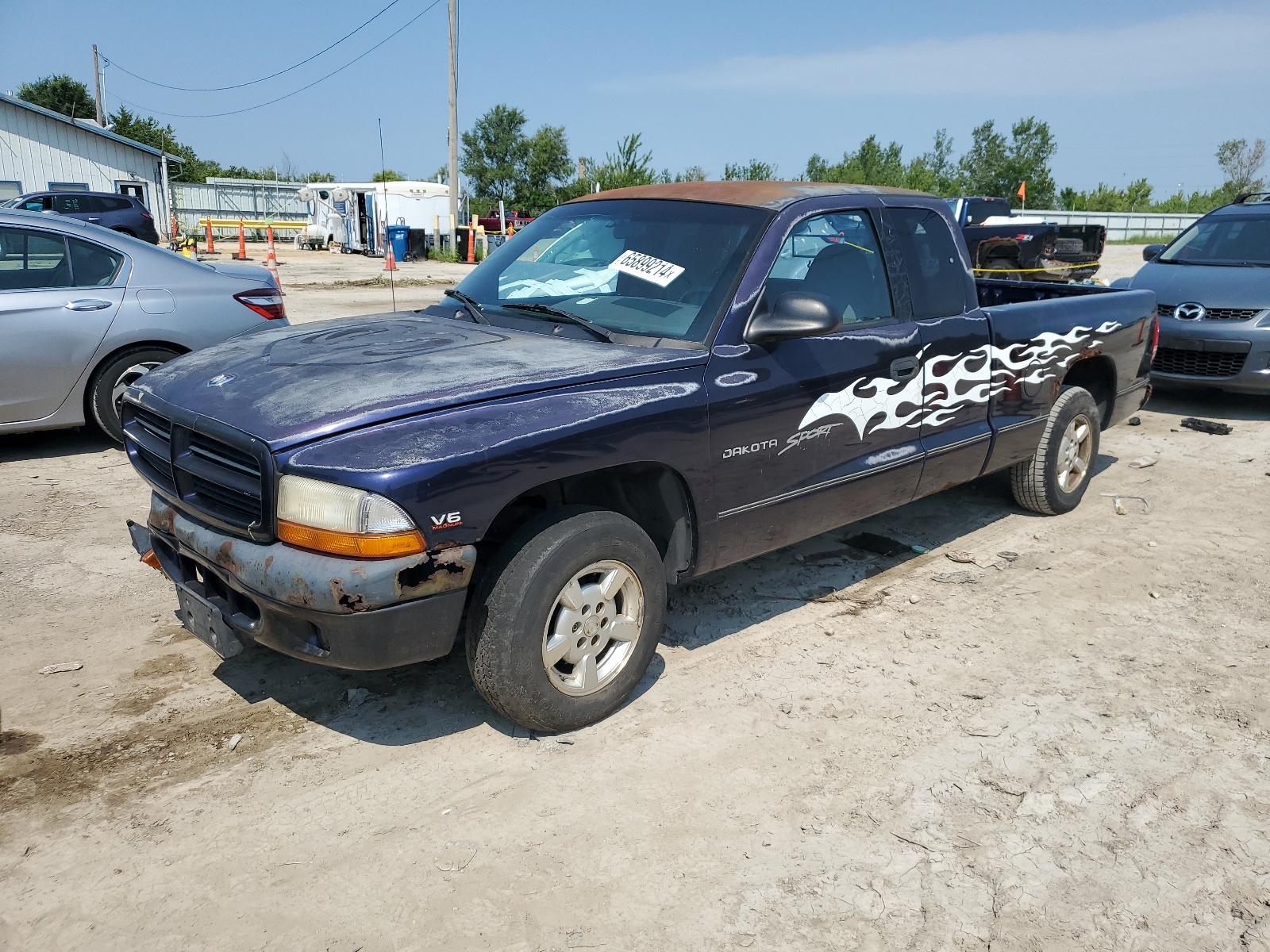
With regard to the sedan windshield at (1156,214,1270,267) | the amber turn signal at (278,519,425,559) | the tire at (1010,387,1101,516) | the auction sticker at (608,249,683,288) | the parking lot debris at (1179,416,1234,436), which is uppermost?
the sedan windshield at (1156,214,1270,267)

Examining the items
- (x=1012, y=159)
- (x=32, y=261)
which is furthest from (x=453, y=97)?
(x=1012, y=159)

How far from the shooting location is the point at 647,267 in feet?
12.7

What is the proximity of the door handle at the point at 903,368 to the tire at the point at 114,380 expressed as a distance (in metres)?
4.97

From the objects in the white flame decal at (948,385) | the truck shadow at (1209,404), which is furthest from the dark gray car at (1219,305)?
the white flame decal at (948,385)

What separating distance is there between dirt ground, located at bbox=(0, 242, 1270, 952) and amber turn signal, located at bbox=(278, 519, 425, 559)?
83 cm

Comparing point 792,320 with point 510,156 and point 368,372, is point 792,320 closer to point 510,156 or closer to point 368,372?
point 368,372

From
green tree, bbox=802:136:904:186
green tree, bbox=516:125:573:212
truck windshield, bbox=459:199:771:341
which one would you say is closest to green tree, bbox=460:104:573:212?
green tree, bbox=516:125:573:212

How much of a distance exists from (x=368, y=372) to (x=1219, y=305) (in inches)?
322

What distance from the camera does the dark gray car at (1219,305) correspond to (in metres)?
8.20

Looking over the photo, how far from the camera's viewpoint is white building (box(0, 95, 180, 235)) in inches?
1237

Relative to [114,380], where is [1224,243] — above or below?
above

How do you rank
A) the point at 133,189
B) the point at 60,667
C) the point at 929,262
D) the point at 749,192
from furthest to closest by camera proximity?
1. the point at 133,189
2. the point at 929,262
3. the point at 749,192
4. the point at 60,667

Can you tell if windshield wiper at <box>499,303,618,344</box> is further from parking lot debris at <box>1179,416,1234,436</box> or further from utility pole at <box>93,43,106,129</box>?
utility pole at <box>93,43,106,129</box>

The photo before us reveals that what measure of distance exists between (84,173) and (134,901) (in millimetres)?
38320
